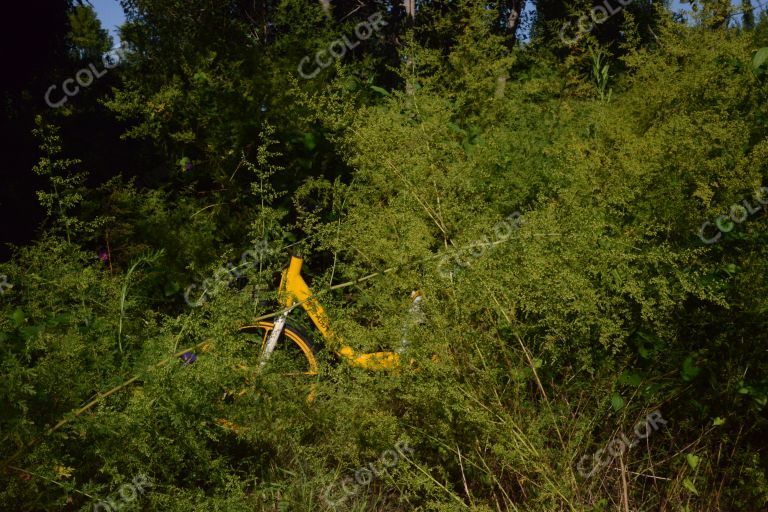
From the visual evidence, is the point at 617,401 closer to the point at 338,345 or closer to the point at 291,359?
the point at 338,345

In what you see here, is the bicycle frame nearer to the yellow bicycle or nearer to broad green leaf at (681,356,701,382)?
the yellow bicycle

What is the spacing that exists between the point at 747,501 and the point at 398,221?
1698 mm

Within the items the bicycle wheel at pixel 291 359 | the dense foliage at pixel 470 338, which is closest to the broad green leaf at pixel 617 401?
the dense foliage at pixel 470 338

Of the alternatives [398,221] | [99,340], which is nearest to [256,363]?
[99,340]

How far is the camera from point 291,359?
3.21 meters

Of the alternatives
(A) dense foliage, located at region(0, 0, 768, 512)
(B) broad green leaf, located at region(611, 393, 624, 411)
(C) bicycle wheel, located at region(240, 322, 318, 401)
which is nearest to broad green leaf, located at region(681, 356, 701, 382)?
(A) dense foliage, located at region(0, 0, 768, 512)

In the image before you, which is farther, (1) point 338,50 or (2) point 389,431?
(1) point 338,50

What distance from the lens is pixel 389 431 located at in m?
2.62

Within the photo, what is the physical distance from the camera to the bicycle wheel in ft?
9.21

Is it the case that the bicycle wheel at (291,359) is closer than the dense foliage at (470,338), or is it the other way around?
the dense foliage at (470,338)

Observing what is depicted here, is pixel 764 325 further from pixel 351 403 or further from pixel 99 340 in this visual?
pixel 99 340

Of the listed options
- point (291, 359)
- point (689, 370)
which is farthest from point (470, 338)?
point (291, 359)

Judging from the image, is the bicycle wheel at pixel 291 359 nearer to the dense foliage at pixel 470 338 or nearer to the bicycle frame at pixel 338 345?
the dense foliage at pixel 470 338

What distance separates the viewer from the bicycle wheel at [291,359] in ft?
9.21
